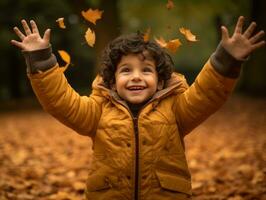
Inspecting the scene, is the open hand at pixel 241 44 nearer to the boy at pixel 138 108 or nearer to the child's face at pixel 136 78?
the boy at pixel 138 108

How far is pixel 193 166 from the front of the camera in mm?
5371

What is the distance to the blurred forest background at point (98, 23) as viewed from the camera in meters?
13.0

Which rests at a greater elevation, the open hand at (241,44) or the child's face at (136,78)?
the open hand at (241,44)

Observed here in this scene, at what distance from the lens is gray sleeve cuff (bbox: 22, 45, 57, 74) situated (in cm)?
266

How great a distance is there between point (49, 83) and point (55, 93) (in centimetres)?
7

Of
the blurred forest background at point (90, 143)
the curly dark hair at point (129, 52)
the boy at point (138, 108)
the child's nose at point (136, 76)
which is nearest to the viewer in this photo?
the boy at point (138, 108)

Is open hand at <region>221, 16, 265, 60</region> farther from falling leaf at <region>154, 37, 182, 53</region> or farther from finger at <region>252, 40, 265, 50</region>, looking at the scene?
falling leaf at <region>154, 37, 182, 53</region>

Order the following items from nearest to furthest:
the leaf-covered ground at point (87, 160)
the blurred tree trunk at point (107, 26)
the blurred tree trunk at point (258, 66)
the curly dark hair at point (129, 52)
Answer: the curly dark hair at point (129, 52)
the leaf-covered ground at point (87, 160)
the blurred tree trunk at point (107, 26)
the blurred tree trunk at point (258, 66)

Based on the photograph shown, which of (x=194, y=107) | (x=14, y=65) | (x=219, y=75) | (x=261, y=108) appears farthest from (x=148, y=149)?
(x=14, y=65)

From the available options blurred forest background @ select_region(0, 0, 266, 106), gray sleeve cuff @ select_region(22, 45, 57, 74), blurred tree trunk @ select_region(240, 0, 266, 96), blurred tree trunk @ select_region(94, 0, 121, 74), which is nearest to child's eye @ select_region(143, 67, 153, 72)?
gray sleeve cuff @ select_region(22, 45, 57, 74)

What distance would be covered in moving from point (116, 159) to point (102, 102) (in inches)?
16.8

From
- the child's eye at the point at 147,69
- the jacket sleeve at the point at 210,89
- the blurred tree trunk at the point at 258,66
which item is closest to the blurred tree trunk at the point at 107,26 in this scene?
the blurred tree trunk at the point at 258,66

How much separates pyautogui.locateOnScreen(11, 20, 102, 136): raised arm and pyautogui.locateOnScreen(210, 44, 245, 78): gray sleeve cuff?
0.87 metres

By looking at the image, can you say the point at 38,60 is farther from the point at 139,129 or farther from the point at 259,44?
the point at 259,44
